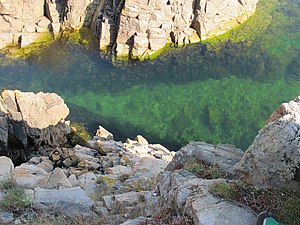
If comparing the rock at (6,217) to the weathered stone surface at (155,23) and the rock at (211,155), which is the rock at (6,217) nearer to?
the rock at (211,155)

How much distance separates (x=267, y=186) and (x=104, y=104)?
79.8 feet

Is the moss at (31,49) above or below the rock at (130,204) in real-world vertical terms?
below

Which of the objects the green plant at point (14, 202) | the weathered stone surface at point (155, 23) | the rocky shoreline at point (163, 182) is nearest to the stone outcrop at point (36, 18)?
the weathered stone surface at point (155, 23)

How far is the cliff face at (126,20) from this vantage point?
123 ft

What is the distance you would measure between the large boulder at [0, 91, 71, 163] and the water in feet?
11.2

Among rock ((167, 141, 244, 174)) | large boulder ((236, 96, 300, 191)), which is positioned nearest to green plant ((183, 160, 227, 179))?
rock ((167, 141, 244, 174))

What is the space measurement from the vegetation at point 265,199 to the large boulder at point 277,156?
210mm

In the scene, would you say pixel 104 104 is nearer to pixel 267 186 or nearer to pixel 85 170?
pixel 85 170

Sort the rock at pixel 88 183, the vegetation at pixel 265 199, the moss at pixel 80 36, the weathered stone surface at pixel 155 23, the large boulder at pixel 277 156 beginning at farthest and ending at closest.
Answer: the moss at pixel 80 36, the weathered stone surface at pixel 155 23, the rock at pixel 88 183, the large boulder at pixel 277 156, the vegetation at pixel 265 199

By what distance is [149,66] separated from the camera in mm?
35719

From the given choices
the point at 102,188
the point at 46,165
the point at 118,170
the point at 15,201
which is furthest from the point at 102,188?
the point at 46,165

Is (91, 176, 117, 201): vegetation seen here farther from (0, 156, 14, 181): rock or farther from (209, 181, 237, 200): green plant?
(209, 181, 237, 200): green plant

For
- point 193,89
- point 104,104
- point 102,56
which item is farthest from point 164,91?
point 102,56

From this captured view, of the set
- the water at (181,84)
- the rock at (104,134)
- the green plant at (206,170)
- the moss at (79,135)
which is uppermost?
the green plant at (206,170)
